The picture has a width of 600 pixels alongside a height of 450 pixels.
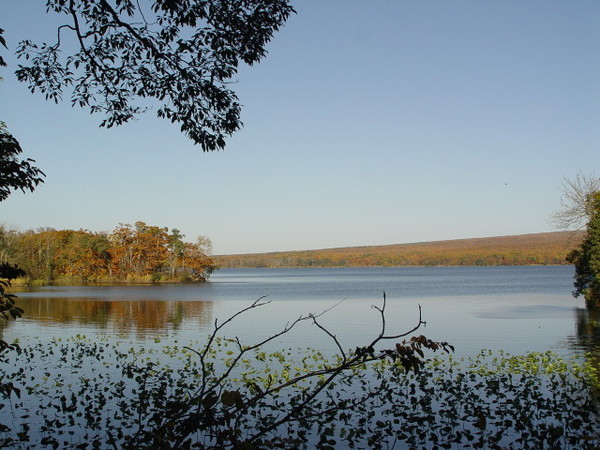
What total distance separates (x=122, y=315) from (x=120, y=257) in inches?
2022

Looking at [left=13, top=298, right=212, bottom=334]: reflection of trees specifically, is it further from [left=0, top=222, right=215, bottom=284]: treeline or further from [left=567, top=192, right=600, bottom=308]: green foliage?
[left=0, top=222, right=215, bottom=284]: treeline

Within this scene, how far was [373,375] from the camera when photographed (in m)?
11.9

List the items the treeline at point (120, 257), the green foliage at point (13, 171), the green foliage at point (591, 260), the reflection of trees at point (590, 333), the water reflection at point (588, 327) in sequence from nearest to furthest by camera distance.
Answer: the green foliage at point (13, 171), the reflection of trees at point (590, 333), the water reflection at point (588, 327), the green foliage at point (591, 260), the treeline at point (120, 257)

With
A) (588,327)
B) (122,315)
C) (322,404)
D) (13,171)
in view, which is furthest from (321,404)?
(122,315)

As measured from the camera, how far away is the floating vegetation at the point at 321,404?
756cm

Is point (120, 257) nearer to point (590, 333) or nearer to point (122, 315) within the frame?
point (122, 315)

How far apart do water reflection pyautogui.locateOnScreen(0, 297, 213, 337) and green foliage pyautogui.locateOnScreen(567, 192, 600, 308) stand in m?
17.9

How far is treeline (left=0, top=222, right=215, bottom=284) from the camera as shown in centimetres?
7550

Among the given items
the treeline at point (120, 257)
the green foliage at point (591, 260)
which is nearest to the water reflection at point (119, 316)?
the green foliage at point (591, 260)

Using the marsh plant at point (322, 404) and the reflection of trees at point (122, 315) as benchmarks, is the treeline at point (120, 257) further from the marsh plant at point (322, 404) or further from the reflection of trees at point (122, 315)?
the marsh plant at point (322, 404)

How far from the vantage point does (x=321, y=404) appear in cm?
873

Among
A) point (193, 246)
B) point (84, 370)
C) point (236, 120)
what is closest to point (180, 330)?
point (84, 370)

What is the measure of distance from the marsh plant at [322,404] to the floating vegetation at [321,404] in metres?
0.03

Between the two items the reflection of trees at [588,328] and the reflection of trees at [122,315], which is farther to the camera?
the reflection of trees at [122,315]
